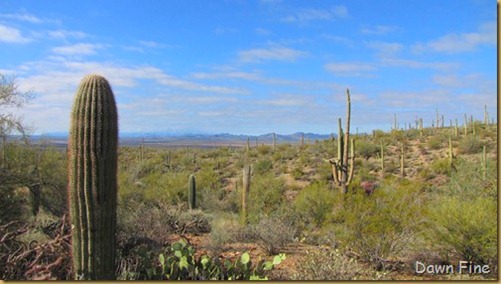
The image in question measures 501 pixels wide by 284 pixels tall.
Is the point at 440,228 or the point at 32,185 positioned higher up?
the point at 32,185

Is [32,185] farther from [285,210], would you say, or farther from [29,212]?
[285,210]

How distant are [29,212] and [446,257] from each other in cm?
901

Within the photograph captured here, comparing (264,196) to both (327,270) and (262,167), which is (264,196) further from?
(262,167)

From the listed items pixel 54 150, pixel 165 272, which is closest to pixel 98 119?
pixel 165 272

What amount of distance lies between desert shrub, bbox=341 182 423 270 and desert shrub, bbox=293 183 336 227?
2.72 metres

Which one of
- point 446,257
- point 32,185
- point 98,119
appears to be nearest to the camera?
point 98,119

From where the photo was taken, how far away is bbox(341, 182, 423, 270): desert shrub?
807 cm

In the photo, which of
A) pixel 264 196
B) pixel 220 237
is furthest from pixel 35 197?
pixel 264 196

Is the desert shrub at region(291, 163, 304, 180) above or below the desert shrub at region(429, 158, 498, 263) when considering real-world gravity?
below

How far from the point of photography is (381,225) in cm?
848

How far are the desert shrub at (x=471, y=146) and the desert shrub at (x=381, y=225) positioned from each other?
21281 millimetres

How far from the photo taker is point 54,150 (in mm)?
14367

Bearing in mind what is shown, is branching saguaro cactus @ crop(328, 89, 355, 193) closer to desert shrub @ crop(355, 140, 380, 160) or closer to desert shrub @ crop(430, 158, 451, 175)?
desert shrub @ crop(430, 158, 451, 175)
